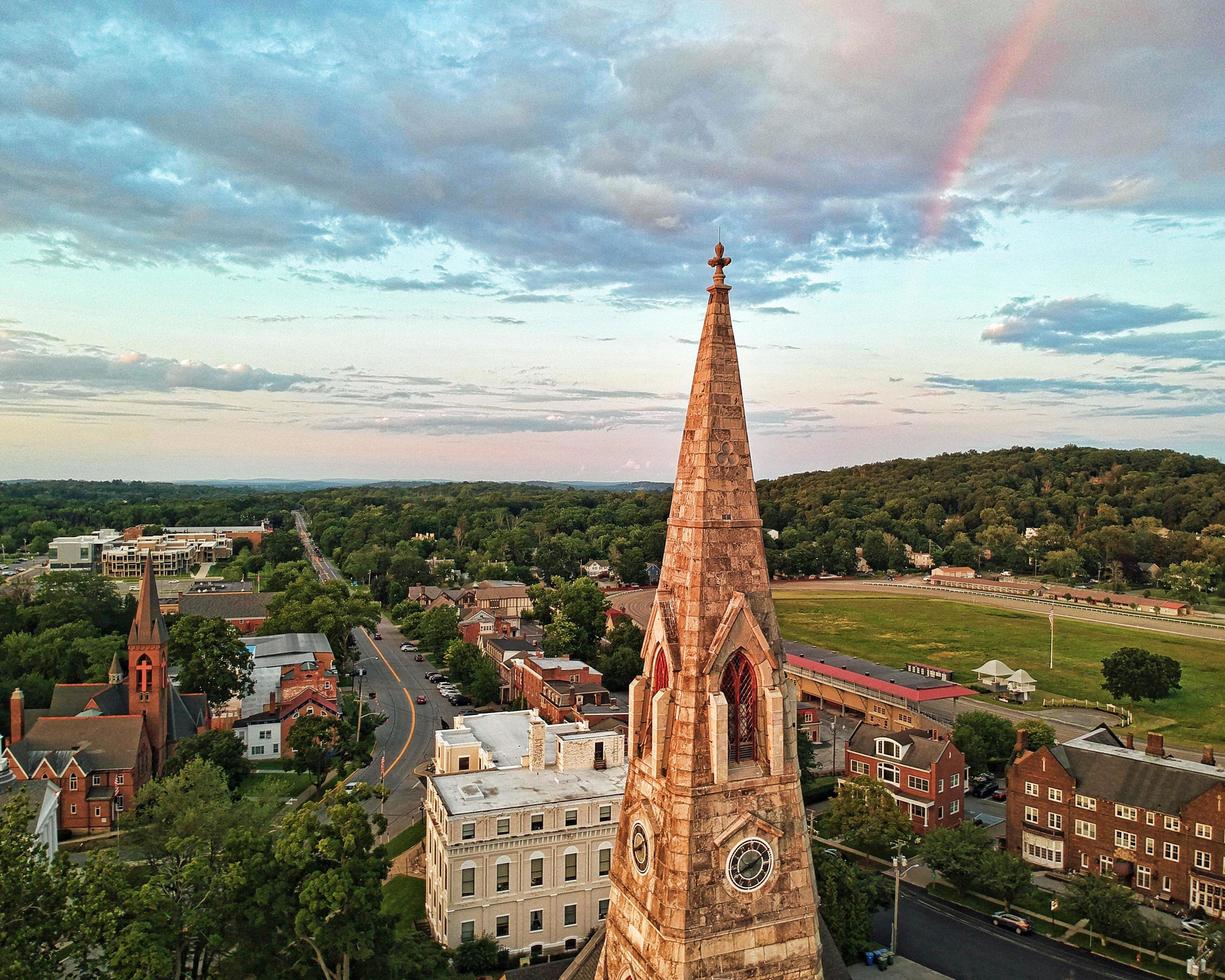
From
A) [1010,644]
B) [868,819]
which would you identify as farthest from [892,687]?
[1010,644]

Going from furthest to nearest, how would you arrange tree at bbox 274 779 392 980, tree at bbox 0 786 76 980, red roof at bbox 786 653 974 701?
red roof at bbox 786 653 974 701
tree at bbox 274 779 392 980
tree at bbox 0 786 76 980

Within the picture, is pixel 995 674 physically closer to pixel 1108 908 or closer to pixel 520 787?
pixel 1108 908

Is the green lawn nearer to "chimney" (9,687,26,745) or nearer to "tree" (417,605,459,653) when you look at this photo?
"chimney" (9,687,26,745)

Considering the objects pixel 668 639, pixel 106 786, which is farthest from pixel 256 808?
pixel 668 639

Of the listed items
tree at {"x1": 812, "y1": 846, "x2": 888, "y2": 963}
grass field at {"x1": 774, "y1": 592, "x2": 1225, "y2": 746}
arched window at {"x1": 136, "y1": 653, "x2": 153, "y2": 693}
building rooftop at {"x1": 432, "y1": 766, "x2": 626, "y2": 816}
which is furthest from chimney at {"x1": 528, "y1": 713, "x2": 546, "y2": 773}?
grass field at {"x1": 774, "y1": 592, "x2": 1225, "y2": 746}

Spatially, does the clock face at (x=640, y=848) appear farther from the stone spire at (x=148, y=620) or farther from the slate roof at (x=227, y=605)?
the slate roof at (x=227, y=605)

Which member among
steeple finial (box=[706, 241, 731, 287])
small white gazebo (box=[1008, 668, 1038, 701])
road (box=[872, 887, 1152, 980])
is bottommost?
road (box=[872, 887, 1152, 980])

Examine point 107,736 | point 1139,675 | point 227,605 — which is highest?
point 107,736
